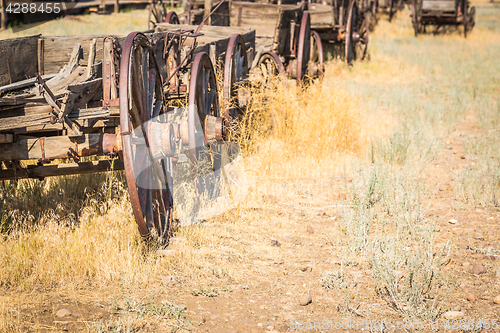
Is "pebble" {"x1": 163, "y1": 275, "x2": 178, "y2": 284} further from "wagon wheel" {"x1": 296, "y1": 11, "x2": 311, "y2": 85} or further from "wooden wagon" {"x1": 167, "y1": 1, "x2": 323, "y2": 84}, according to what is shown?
"wagon wheel" {"x1": 296, "y1": 11, "x2": 311, "y2": 85}

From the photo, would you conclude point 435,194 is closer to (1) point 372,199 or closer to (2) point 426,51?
(1) point 372,199

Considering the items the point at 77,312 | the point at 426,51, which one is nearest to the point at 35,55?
the point at 77,312

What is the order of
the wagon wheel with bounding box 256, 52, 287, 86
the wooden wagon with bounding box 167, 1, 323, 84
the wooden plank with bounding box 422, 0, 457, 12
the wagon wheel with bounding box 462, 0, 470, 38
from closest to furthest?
the wagon wheel with bounding box 256, 52, 287, 86, the wooden wagon with bounding box 167, 1, 323, 84, the wooden plank with bounding box 422, 0, 457, 12, the wagon wheel with bounding box 462, 0, 470, 38

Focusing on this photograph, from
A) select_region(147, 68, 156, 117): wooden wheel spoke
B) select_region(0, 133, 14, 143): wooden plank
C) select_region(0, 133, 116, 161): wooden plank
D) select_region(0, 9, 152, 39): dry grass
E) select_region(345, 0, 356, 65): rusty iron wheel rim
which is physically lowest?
select_region(0, 133, 116, 161): wooden plank

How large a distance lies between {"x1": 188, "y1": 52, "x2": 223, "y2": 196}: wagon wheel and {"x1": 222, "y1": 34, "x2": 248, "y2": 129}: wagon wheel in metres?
0.18

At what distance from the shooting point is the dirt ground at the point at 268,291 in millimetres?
2553

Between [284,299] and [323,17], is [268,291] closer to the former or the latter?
[284,299]

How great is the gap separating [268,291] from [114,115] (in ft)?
4.94

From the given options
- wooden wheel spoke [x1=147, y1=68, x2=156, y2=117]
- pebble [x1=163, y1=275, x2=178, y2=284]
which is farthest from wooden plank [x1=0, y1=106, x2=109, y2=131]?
pebble [x1=163, y1=275, x2=178, y2=284]

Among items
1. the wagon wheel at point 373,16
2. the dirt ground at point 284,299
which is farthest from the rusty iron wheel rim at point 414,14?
the dirt ground at point 284,299

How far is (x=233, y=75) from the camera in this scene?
4594 mm

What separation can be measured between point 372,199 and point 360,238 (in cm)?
96

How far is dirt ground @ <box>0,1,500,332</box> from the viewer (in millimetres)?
2553

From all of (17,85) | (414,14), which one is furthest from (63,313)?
(414,14)
